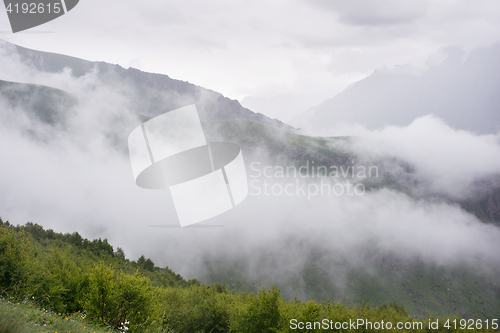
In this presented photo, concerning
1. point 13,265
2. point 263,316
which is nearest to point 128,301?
point 13,265

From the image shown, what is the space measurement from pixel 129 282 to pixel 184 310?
69.3ft

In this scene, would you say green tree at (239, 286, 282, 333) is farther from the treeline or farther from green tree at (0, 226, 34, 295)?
green tree at (0, 226, 34, 295)

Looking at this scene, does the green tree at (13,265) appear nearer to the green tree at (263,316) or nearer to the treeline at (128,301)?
the treeline at (128,301)

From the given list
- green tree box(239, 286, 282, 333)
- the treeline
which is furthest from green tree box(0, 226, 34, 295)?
green tree box(239, 286, 282, 333)

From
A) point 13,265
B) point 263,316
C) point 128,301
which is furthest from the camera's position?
point 263,316

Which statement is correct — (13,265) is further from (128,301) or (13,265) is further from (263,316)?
(263,316)

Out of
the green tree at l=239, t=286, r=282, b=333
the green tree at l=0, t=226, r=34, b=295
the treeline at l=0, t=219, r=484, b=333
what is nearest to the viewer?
the treeline at l=0, t=219, r=484, b=333

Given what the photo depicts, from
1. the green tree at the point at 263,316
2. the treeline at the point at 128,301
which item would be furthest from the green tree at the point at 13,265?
the green tree at the point at 263,316

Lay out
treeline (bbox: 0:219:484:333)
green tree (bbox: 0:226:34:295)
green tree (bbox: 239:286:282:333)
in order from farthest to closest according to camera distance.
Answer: green tree (bbox: 239:286:282:333)
green tree (bbox: 0:226:34:295)
treeline (bbox: 0:219:484:333)

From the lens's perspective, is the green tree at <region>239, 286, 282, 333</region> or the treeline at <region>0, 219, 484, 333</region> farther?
the green tree at <region>239, 286, 282, 333</region>

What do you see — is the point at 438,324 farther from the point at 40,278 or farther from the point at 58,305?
the point at 40,278

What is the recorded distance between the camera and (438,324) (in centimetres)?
3962

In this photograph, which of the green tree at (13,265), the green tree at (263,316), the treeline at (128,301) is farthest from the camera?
the green tree at (263,316)

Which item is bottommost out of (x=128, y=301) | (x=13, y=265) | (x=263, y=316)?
(x=263, y=316)
